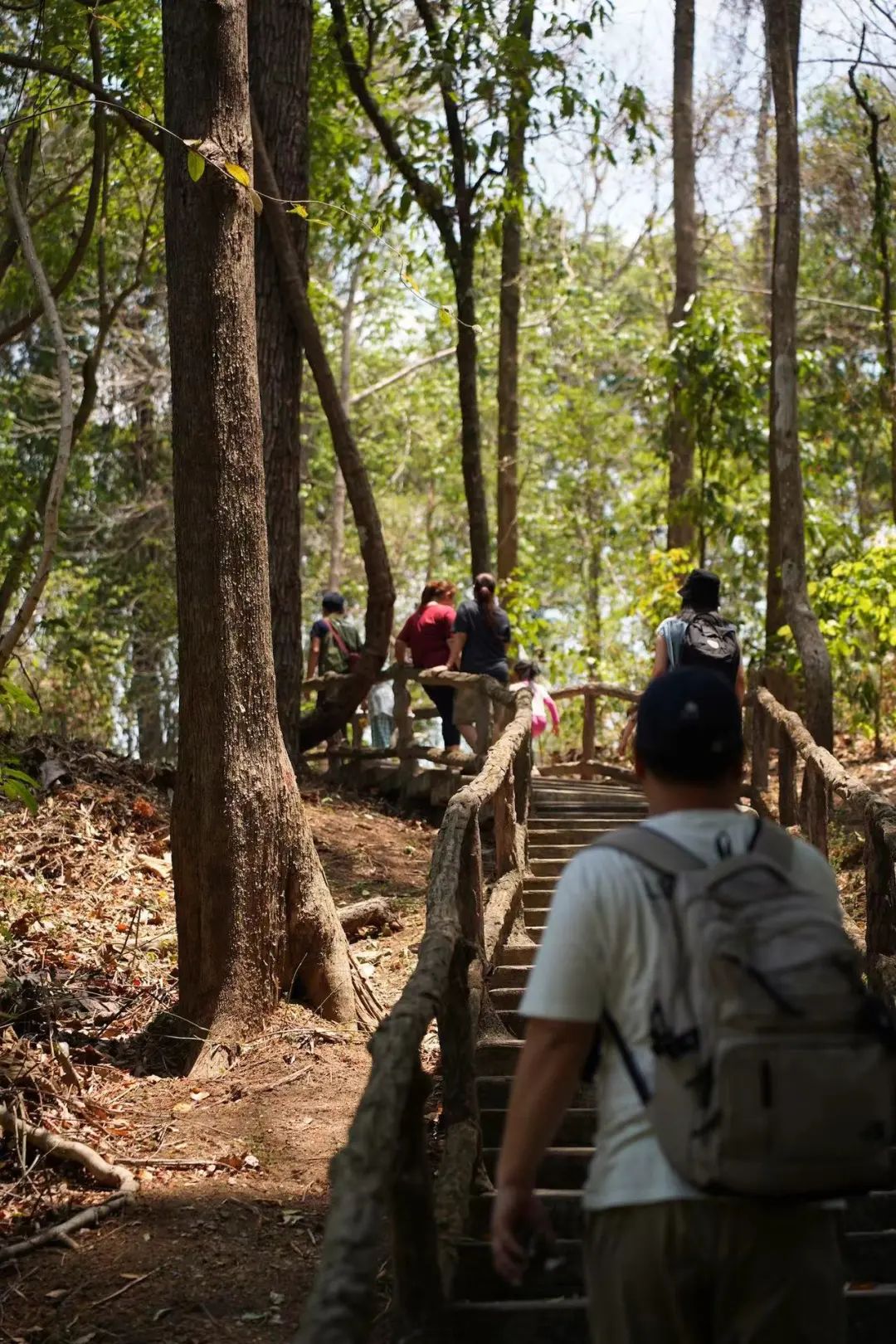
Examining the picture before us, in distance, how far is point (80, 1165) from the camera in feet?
19.2

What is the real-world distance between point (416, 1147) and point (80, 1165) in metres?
2.94

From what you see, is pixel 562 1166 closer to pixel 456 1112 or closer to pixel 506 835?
pixel 456 1112

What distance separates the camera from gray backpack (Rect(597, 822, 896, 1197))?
2197 mm

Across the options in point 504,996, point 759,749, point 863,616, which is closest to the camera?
point 504,996

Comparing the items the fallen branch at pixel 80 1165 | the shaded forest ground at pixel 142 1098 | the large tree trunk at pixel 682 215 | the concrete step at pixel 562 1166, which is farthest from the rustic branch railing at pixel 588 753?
the concrete step at pixel 562 1166

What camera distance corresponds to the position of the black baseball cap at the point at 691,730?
8.24 feet

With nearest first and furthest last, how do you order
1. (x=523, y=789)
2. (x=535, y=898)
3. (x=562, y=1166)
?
1. (x=562, y=1166)
2. (x=535, y=898)
3. (x=523, y=789)

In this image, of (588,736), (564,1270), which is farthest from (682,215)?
(564,1270)

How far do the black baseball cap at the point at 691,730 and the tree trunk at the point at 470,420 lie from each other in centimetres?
1391

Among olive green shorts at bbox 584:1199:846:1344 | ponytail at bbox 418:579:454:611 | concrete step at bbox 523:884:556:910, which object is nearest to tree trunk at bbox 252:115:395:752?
ponytail at bbox 418:579:454:611

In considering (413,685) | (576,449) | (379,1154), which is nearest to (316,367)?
(379,1154)

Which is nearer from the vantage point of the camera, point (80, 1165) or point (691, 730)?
point (691, 730)

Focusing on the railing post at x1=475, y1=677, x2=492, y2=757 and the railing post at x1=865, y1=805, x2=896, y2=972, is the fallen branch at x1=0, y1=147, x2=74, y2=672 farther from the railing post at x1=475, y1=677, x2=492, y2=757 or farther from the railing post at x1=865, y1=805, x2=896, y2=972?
the railing post at x1=475, y1=677, x2=492, y2=757

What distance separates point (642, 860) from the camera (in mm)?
2398
